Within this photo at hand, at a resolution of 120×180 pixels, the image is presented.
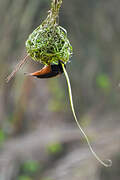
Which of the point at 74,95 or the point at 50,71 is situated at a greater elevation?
the point at 50,71

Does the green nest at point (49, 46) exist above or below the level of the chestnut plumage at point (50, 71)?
above

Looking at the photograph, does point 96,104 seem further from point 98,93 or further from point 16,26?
point 16,26

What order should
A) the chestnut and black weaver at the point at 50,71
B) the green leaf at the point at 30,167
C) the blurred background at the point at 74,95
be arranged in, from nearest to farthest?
the chestnut and black weaver at the point at 50,71 < the blurred background at the point at 74,95 < the green leaf at the point at 30,167

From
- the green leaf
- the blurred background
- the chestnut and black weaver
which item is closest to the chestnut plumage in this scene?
the chestnut and black weaver

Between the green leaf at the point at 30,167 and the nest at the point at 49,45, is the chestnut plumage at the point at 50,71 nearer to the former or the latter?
the nest at the point at 49,45

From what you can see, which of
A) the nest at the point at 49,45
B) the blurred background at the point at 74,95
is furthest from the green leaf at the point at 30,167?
the nest at the point at 49,45

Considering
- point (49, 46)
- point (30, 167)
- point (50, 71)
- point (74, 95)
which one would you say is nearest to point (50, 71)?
point (50, 71)

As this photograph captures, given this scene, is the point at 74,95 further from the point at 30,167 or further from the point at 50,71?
the point at 50,71
